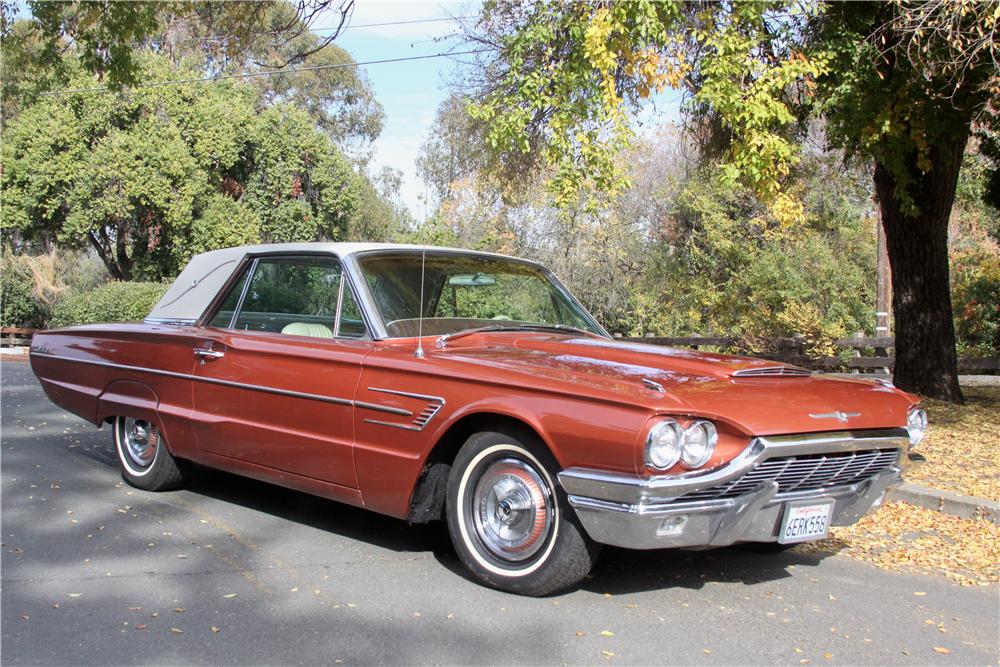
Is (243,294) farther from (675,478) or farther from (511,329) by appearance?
(675,478)

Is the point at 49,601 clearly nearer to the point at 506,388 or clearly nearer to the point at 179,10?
the point at 506,388

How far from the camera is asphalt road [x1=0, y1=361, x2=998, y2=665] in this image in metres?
3.66

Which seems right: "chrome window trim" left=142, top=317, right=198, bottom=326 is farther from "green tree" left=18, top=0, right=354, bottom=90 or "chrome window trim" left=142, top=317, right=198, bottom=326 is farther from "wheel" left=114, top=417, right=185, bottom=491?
"green tree" left=18, top=0, right=354, bottom=90

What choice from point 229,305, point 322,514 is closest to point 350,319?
point 229,305

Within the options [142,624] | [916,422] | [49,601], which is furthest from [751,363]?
[49,601]

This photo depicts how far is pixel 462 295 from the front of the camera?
18.5ft

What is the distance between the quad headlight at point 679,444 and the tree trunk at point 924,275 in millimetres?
8058

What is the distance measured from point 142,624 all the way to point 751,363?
10.3ft

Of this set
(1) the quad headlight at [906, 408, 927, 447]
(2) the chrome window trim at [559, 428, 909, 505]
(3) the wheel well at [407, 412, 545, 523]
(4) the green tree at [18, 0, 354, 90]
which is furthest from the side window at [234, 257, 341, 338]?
(4) the green tree at [18, 0, 354, 90]

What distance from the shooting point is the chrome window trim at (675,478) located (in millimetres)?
3748

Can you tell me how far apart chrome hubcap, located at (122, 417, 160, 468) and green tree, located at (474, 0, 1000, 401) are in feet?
16.1

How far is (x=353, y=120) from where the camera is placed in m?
43.1

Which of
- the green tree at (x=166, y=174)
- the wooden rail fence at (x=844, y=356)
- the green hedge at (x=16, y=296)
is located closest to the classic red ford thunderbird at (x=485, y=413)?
the wooden rail fence at (x=844, y=356)

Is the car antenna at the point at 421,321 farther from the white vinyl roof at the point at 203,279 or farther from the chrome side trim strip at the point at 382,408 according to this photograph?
the chrome side trim strip at the point at 382,408
